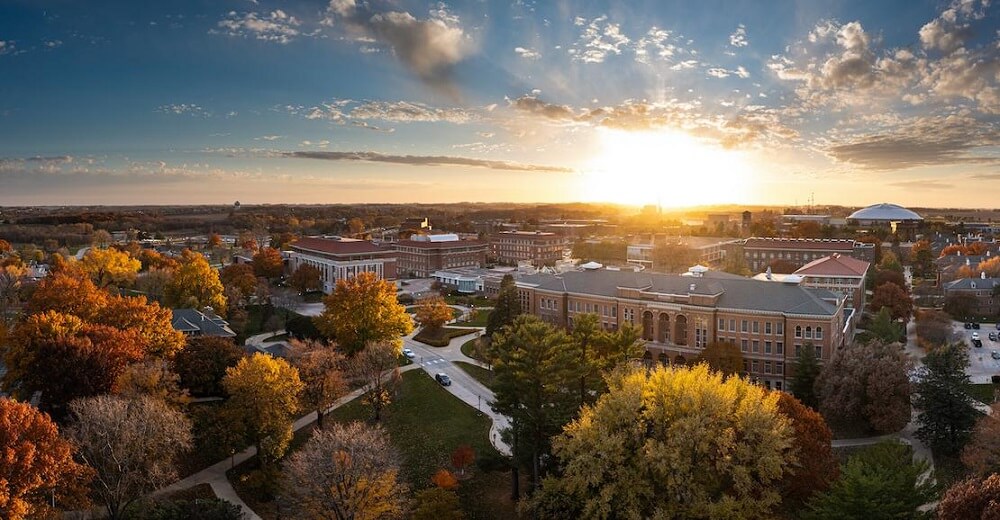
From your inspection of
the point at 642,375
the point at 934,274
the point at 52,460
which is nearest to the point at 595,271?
the point at 642,375

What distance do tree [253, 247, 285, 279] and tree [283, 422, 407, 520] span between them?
68035 millimetres

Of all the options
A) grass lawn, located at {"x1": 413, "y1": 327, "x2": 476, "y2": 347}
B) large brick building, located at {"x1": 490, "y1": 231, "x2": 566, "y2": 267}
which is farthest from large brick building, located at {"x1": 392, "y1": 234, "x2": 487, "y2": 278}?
grass lawn, located at {"x1": 413, "y1": 327, "x2": 476, "y2": 347}

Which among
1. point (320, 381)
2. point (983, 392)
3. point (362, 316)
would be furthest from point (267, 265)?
point (983, 392)

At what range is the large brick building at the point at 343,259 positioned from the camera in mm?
87188

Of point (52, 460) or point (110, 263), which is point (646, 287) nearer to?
point (52, 460)

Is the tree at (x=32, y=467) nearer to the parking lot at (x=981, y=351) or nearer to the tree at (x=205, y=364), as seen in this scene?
the tree at (x=205, y=364)

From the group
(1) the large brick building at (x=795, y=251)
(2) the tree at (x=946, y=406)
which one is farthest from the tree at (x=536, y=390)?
(1) the large brick building at (x=795, y=251)

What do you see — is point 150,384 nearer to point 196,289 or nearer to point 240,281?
point 196,289

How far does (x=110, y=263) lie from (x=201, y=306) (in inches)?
841

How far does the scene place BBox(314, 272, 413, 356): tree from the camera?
157 feet

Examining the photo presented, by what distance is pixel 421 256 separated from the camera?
106m

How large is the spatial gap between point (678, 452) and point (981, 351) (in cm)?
4882

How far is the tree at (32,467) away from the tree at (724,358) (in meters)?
36.0

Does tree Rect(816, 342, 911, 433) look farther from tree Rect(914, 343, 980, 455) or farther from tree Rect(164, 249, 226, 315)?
tree Rect(164, 249, 226, 315)
